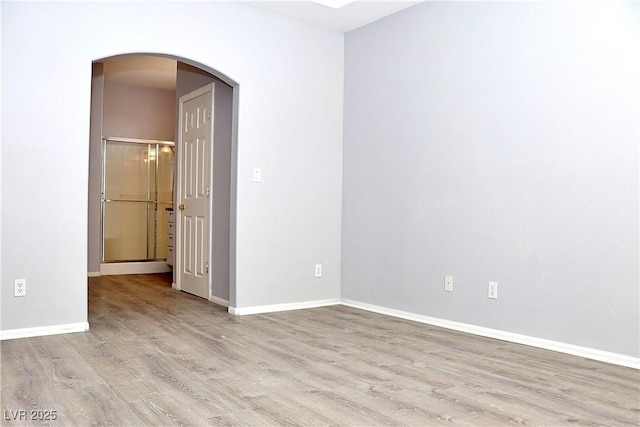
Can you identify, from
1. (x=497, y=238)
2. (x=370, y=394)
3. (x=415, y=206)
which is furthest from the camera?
(x=415, y=206)

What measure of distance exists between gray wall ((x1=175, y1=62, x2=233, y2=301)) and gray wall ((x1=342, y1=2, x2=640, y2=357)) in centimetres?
112

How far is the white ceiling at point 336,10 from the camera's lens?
15.3 ft

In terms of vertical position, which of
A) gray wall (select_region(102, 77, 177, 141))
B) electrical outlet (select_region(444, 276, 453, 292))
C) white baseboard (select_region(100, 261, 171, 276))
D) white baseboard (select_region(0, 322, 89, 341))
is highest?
gray wall (select_region(102, 77, 177, 141))

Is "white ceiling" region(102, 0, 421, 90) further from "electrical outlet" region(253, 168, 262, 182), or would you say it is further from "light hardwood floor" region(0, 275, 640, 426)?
"light hardwood floor" region(0, 275, 640, 426)

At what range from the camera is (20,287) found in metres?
3.72

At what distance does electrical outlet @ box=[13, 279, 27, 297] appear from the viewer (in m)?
3.70

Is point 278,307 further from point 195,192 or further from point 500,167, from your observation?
point 500,167

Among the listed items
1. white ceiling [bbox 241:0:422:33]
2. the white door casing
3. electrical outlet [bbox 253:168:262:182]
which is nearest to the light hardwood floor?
electrical outlet [bbox 253:168:262:182]

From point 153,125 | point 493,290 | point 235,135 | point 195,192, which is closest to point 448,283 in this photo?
point 493,290

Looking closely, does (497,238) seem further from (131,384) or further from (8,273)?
(8,273)

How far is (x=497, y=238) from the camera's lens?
155 inches

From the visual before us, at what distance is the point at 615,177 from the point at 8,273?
3886 millimetres

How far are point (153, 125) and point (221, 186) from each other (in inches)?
135

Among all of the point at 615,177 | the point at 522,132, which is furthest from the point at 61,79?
the point at 615,177
